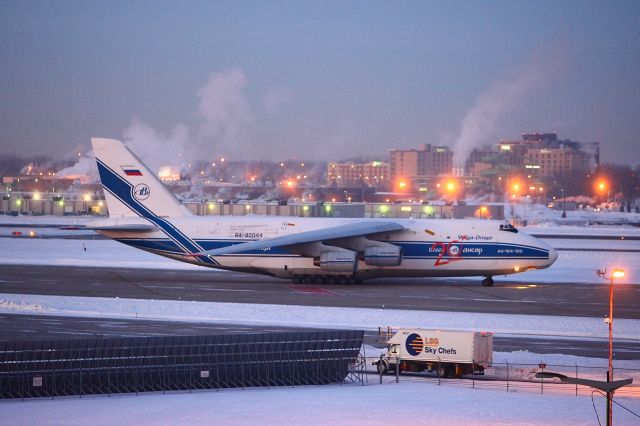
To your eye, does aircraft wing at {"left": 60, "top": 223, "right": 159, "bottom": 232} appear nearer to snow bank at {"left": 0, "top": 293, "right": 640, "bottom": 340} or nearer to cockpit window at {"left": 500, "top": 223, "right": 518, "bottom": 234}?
snow bank at {"left": 0, "top": 293, "right": 640, "bottom": 340}

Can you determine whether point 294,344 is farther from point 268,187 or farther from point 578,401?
point 268,187

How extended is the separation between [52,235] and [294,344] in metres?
65.2

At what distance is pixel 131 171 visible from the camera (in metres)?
51.5

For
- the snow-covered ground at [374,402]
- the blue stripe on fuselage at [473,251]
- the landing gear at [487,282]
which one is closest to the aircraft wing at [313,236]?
the blue stripe on fuselage at [473,251]

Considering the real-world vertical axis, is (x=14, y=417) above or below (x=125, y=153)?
below

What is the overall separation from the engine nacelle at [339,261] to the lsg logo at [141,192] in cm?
1018

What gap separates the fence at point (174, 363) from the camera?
2364 cm

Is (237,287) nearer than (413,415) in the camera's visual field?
No

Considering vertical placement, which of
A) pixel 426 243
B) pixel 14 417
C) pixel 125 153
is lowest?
pixel 14 417

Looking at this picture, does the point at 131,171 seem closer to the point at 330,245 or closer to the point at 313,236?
the point at 313,236

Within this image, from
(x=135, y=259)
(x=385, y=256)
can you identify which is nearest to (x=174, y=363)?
(x=385, y=256)

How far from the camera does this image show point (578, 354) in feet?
96.7

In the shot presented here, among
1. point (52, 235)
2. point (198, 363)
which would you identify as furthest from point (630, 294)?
point (52, 235)

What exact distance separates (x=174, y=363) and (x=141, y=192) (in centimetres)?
2704
